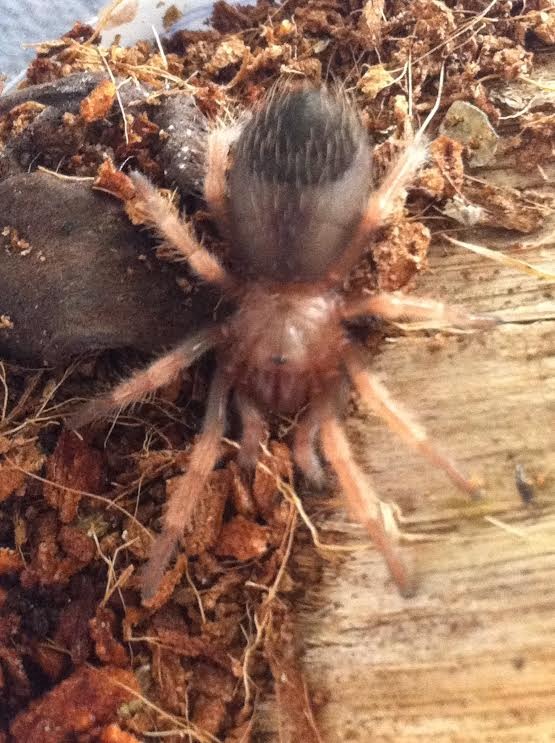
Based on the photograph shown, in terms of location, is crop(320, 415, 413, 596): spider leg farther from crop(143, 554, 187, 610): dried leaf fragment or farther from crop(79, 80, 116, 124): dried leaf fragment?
crop(79, 80, 116, 124): dried leaf fragment

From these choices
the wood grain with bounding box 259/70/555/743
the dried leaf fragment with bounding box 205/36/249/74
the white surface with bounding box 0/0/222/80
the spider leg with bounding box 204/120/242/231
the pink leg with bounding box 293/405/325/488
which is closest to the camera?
the wood grain with bounding box 259/70/555/743

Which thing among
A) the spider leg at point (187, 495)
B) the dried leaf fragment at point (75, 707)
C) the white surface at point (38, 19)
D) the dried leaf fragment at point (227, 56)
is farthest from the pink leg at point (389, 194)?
the dried leaf fragment at point (75, 707)

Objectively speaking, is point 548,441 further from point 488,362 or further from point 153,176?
point 153,176

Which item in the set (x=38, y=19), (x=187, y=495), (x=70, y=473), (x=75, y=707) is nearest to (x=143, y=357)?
(x=70, y=473)

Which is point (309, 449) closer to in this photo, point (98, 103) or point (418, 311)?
point (418, 311)

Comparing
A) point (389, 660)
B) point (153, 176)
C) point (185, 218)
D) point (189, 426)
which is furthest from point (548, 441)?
point (153, 176)

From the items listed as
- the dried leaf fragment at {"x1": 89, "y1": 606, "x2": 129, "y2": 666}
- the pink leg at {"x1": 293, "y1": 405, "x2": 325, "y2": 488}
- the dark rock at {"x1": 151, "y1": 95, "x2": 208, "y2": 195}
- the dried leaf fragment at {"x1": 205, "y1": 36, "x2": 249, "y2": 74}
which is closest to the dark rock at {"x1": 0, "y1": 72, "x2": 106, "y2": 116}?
→ the dark rock at {"x1": 151, "y1": 95, "x2": 208, "y2": 195}

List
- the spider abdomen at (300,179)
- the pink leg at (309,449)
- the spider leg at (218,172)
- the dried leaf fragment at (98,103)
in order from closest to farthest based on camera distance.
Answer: the spider abdomen at (300,179)
the pink leg at (309,449)
the spider leg at (218,172)
the dried leaf fragment at (98,103)

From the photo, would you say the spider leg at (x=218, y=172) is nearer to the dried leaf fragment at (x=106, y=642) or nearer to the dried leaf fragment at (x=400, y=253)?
the dried leaf fragment at (x=400, y=253)
